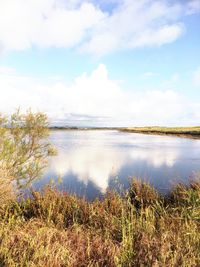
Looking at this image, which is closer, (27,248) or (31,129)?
(27,248)

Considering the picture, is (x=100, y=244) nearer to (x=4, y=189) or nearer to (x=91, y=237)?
(x=91, y=237)

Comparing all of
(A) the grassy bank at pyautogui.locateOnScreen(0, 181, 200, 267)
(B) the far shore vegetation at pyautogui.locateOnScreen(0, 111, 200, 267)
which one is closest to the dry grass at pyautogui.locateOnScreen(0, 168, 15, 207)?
(B) the far shore vegetation at pyautogui.locateOnScreen(0, 111, 200, 267)

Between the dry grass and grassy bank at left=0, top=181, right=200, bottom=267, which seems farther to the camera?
the dry grass

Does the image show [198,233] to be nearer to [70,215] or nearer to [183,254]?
[183,254]

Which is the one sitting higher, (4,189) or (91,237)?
(4,189)

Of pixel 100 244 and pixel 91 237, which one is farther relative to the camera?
pixel 91 237

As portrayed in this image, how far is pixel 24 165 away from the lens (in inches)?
653

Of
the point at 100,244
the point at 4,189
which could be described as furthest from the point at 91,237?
the point at 4,189

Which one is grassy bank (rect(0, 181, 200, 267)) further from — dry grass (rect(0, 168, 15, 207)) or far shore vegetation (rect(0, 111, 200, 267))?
dry grass (rect(0, 168, 15, 207))

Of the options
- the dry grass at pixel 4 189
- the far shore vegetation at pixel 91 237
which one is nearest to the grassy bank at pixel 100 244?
the far shore vegetation at pixel 91 237

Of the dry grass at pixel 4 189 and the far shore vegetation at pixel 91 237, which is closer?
the far shore vegetation at pixel 91 237

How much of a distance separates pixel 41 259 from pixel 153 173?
69.9 feet

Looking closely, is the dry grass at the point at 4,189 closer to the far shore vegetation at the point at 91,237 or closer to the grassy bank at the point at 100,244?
the far shore vegetation at the point at 91,237

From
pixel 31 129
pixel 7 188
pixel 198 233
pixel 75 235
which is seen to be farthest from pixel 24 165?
pixel 198 233
